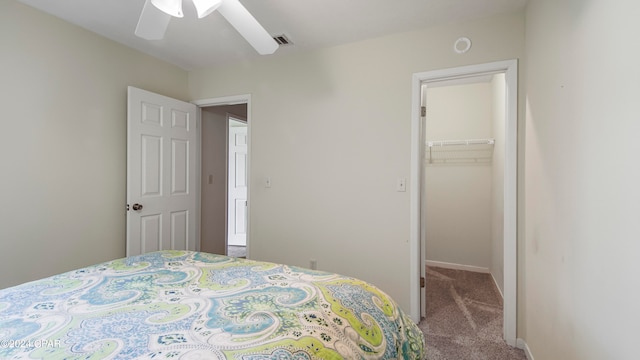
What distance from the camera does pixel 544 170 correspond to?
153cm

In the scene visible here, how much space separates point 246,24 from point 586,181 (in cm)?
174

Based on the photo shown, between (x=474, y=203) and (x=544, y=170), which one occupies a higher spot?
(x=544, y=170)

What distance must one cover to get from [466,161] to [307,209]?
7.40 feet

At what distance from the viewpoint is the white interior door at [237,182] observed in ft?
15.2

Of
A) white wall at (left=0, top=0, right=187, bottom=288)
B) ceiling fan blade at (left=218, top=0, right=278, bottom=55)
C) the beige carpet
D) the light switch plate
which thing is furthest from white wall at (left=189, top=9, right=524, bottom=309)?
white wall at (left=0, top=0, right=187, bottom=288)

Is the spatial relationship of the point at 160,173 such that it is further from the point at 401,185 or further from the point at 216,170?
the point at 401,185

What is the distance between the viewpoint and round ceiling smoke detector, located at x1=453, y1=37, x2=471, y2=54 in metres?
2.08

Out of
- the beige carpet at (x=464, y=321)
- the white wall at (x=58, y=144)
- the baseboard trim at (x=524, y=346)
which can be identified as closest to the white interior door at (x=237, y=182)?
A: the white wall at (x=58, y=144)

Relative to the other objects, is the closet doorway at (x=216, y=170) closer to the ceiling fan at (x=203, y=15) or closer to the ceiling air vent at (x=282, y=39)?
the ceiling air vent at (x=282, y=39)

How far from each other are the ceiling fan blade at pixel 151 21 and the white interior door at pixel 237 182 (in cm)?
304

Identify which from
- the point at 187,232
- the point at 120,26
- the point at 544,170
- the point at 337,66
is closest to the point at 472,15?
the point at 337,66

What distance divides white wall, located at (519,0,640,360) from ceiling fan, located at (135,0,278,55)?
4.86 feet

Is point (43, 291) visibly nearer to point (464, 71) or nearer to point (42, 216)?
point (42, 216)

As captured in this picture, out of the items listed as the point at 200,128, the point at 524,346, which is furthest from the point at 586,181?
the point at 200,128
